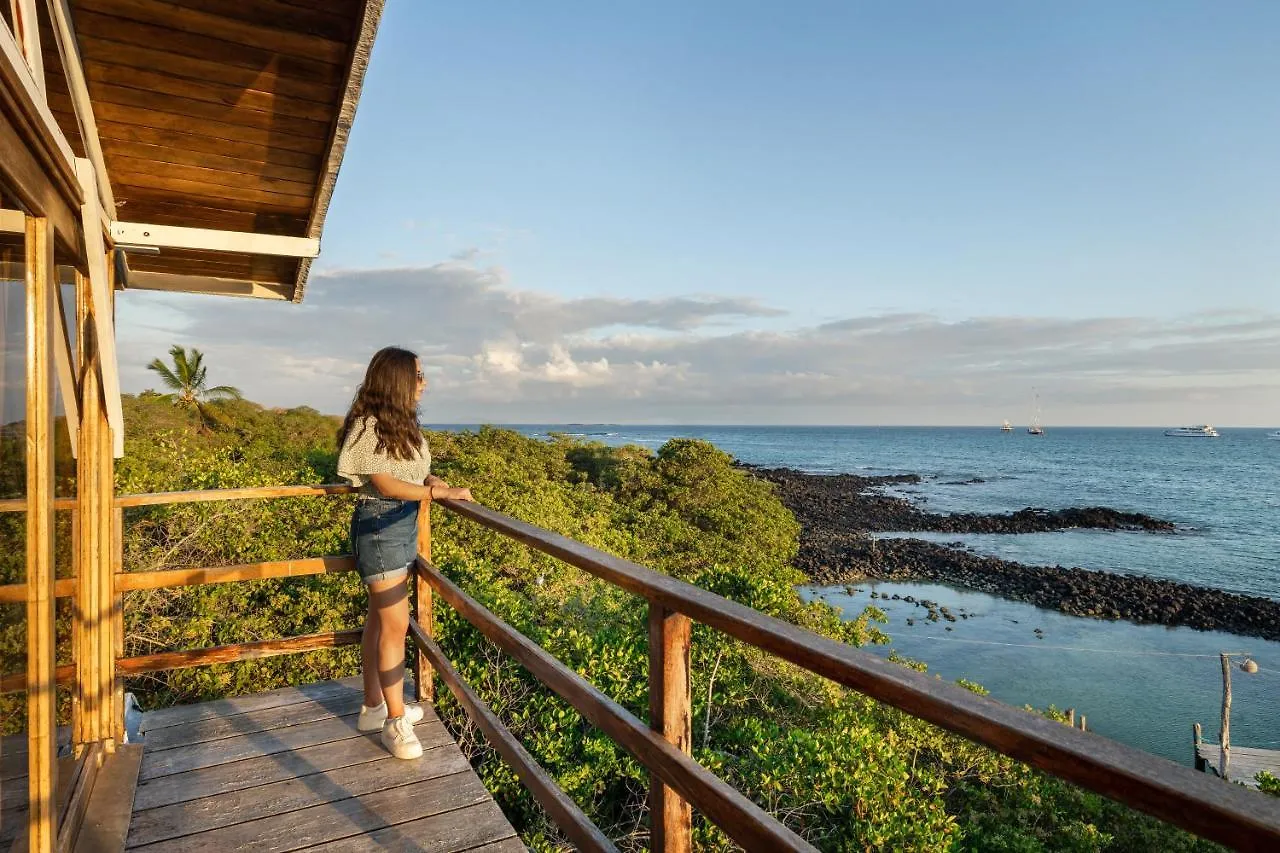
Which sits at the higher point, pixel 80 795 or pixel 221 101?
pixel 221 101

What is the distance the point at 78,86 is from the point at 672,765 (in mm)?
2791

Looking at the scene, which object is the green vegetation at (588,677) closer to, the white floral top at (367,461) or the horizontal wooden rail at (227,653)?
the horizontal wooden rail at (227,653)

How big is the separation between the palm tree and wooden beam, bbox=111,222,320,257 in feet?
70.2

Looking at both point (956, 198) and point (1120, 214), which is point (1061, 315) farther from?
point (956, 198)

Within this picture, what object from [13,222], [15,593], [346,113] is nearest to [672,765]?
[15,593]

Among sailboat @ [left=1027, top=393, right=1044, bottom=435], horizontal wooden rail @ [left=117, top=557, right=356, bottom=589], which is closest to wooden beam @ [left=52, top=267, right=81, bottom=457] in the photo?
horizontal wooden rail @ [left=117, top=557, right=356, bottom=589]

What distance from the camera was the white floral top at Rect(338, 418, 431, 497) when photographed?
2738 millimetres

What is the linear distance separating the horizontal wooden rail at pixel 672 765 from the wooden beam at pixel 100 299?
164 cm

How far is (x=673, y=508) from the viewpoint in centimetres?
2058

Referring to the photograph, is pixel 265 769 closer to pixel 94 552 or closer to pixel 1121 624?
pixel 94 552

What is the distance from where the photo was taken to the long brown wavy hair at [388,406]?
2.77 metres

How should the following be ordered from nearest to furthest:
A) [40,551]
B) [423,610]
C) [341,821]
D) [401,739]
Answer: [40,551], [341,821], [401,739], [423,610]

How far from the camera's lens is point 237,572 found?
3.27 meters

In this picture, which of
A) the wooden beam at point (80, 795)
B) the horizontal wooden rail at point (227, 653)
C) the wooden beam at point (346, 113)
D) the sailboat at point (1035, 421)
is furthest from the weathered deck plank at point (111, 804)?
the sailboat at point (1035, 421)
